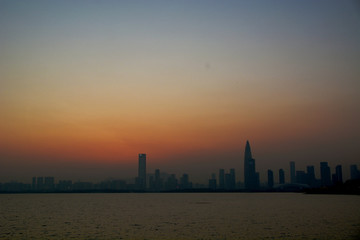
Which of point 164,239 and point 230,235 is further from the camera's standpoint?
point 230,235

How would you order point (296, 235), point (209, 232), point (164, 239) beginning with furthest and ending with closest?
point (209, 232)
point (296, 235)
point (164, 239)

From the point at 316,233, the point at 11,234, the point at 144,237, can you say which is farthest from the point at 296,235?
the point at 11,234

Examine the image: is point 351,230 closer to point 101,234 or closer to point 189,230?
point 189,230

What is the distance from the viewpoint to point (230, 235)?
51344mm

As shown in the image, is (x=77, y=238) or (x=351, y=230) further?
(x=351, y=230)

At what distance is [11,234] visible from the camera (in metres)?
53.3

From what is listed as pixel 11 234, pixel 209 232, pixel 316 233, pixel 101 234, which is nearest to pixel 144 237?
pixel 101 234

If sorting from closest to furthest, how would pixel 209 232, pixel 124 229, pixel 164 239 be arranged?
pixel 164 239
pixel 209 232
pixel 124 229

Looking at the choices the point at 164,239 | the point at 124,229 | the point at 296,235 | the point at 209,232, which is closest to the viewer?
the point at 164,239

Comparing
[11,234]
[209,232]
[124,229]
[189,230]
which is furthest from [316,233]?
[11,234]

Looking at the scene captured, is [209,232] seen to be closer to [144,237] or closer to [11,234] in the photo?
[144,237]

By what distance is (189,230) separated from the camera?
57.4 metres

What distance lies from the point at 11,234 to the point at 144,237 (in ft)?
68.4

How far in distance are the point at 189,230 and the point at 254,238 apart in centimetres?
1262
